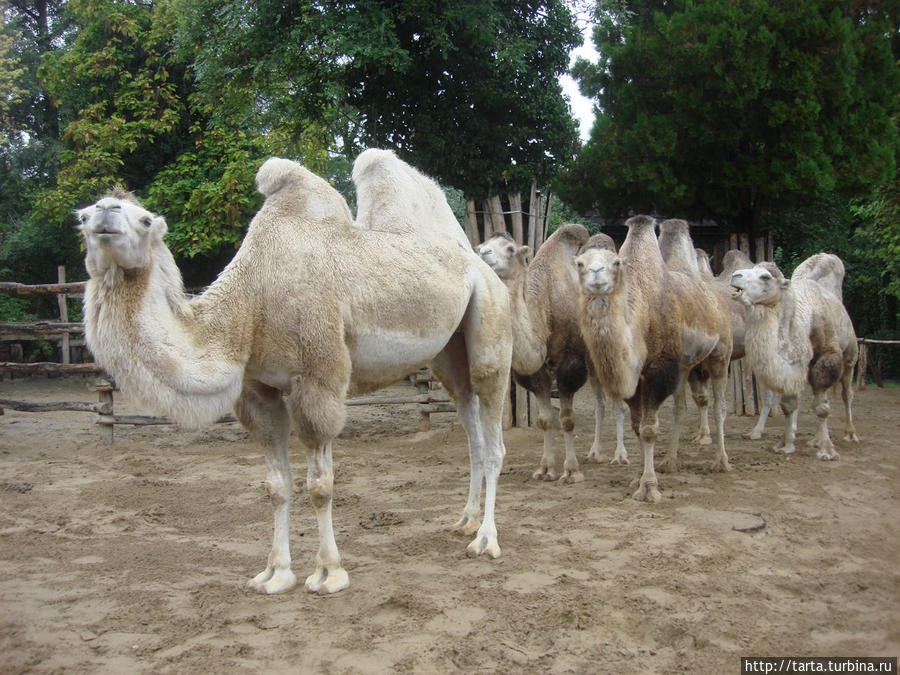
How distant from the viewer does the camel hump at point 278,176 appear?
4277 millimetres

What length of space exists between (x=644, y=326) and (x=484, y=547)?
2495 millimetres

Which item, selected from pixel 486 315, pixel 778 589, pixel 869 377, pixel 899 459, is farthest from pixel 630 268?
pixel 869 377

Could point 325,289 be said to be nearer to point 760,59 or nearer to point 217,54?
point 217,54

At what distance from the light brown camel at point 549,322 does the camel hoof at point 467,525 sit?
1503 millimetres

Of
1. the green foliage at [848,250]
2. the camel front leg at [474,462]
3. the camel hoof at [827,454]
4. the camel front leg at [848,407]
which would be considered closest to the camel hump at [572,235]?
the camel front leg at [474,462]

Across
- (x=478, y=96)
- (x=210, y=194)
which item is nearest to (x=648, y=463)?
(x=478, y=96)

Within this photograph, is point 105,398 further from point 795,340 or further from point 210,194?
point 795,340

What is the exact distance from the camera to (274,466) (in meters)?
4.01

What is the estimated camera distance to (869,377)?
16.6 meters

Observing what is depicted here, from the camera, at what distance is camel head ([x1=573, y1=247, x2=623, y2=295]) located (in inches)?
216

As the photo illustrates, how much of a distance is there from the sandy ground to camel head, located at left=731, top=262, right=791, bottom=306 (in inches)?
64.1

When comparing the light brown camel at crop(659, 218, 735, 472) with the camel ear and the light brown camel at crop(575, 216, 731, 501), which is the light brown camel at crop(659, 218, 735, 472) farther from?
the camel ear

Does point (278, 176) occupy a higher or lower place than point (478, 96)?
lower

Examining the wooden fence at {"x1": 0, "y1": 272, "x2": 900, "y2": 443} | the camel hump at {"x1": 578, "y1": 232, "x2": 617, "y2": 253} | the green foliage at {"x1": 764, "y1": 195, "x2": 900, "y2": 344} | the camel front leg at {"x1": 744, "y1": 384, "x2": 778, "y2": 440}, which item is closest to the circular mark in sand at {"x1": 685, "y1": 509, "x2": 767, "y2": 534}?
the camel hump at {"x1": 578, "y1": 232, "x2": 617, "y2": 253}
